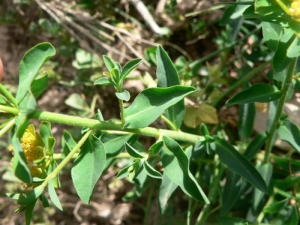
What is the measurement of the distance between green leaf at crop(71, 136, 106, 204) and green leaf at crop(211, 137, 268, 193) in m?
0.64

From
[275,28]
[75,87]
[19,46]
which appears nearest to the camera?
[275,28]

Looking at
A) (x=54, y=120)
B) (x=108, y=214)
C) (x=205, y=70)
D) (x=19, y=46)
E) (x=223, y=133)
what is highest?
(x=54, y=120)

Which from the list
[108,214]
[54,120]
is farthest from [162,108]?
[108,214]

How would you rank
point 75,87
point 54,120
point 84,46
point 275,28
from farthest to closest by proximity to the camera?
point 75,87 → point 84,46 → point 275,28 → point 54,120

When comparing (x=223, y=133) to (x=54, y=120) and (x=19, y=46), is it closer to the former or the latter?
(x=54, y=120)

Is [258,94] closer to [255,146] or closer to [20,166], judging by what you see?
[255,146]

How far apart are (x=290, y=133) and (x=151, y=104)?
69cm

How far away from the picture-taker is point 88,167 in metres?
1.50

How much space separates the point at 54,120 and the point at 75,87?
169 cm

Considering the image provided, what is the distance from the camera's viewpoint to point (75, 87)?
303cm

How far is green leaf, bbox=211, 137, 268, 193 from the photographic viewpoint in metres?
1.80

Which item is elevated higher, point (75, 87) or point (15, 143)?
point (15, 143)

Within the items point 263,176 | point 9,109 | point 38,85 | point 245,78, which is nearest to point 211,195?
point 263,176

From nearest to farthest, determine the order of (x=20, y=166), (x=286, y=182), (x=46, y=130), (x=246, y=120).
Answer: (x=20, y=166), (x=46, y=130), (x=286, y=182), (x=246, y=120)
